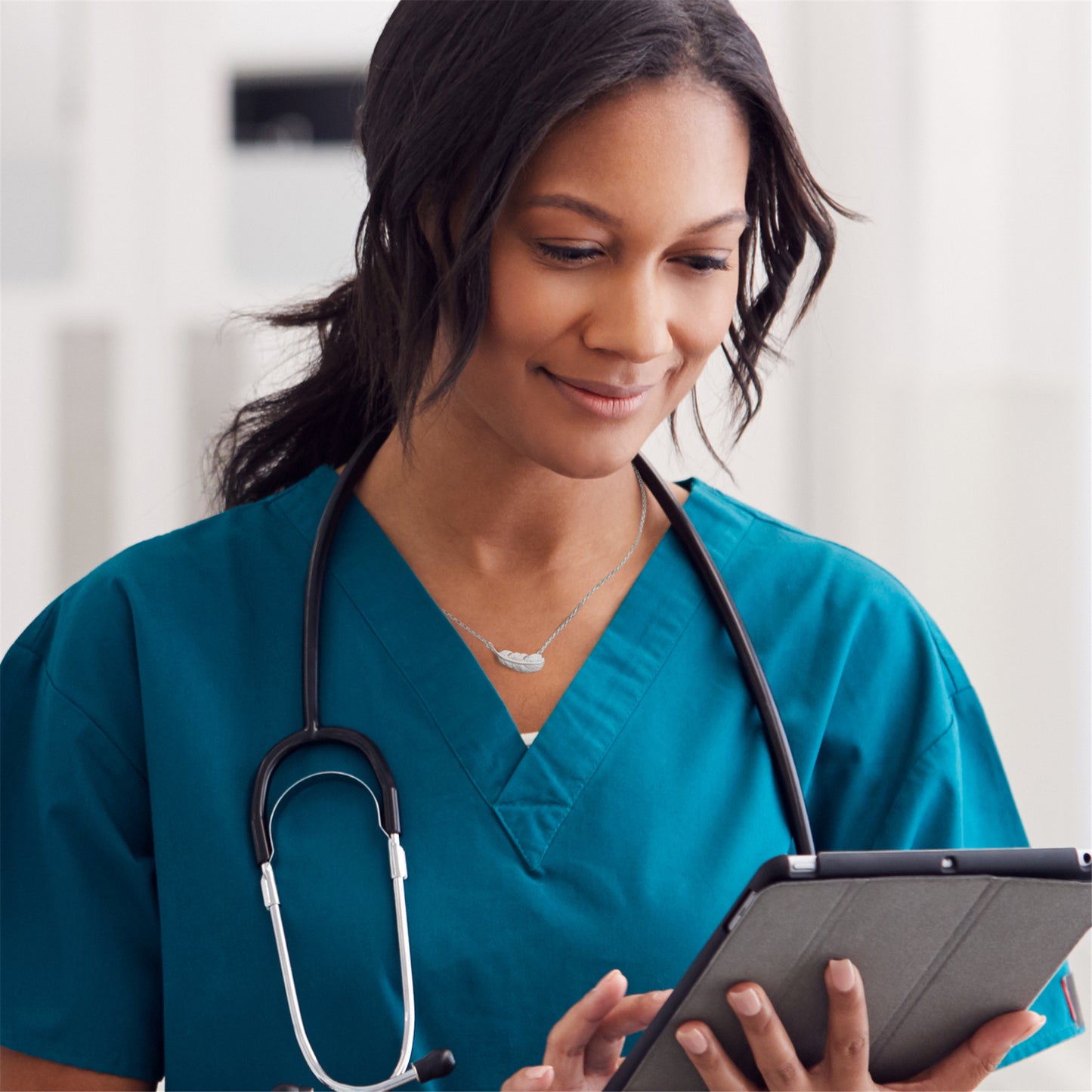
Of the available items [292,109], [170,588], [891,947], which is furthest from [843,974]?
[292,109]

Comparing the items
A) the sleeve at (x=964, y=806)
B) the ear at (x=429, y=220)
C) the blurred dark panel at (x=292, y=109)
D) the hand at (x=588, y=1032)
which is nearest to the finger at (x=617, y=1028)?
the hand at (x=588, y=1032)

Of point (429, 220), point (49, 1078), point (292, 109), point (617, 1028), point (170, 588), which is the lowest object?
point (49, 1078)

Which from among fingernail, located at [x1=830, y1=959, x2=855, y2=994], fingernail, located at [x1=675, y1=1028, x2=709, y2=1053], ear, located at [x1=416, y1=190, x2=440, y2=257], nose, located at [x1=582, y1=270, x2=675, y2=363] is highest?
ear, located at [x1=416, y1=190, x2=440, y2=257]

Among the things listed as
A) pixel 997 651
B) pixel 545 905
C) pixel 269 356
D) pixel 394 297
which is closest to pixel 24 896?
pixel 545 905

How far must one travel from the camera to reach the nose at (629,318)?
837mm

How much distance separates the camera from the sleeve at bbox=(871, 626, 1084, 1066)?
97 cm

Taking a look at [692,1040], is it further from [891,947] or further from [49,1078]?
[49,1078]

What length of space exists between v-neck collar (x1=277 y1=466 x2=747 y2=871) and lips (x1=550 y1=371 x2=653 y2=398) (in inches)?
8.4

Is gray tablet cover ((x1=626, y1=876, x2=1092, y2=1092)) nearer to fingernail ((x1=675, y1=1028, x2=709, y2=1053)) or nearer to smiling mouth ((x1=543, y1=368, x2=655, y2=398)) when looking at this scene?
fingernail ((x1=675, y1=1028, x2=709, y2=1053))

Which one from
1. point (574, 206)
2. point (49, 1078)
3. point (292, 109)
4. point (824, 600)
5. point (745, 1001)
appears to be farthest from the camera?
point (292, 109)

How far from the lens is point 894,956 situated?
0.72 metres

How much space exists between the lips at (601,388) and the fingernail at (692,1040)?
40cm

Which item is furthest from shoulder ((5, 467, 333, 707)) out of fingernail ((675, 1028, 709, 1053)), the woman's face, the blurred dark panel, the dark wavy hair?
the blurred dark panel

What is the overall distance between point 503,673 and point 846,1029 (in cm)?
38
